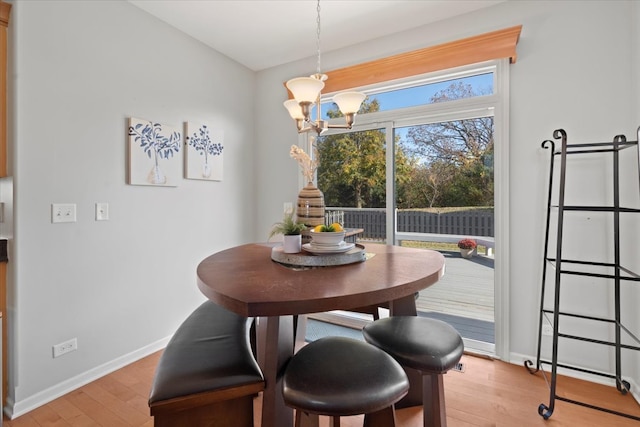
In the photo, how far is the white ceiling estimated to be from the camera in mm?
2312

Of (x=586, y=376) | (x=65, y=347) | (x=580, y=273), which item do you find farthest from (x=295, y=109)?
(x=586, y=376)

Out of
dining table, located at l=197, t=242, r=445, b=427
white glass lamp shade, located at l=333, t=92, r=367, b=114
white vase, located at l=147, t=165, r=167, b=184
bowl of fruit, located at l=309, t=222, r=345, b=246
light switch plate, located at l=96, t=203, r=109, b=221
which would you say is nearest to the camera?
dining table, located at l=197, t=242, r=445, b=427

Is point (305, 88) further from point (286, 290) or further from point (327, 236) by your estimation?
point (286, 290)

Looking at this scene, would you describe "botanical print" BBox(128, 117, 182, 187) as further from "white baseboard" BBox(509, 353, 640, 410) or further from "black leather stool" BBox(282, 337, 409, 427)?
"white baseboard" BBox(509, 353, 640, 410)

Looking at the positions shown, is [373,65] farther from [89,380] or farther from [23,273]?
[89,380]

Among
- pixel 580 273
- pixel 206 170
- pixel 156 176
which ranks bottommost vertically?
pixel 580 273

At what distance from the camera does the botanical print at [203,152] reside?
274 cm

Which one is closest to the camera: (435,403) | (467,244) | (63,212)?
(435,403)

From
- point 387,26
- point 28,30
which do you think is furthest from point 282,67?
point 28,30

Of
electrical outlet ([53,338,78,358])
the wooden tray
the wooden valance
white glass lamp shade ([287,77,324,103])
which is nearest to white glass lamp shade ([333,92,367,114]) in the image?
white glass lamp shade ([287,77,324,103])

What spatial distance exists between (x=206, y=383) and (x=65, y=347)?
5.33ft

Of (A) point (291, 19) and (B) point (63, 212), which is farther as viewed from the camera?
(A) point (291, 19)

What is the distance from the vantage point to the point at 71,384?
2002 millimetres

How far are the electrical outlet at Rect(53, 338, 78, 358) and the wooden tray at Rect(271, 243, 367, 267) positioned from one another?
1.60m
